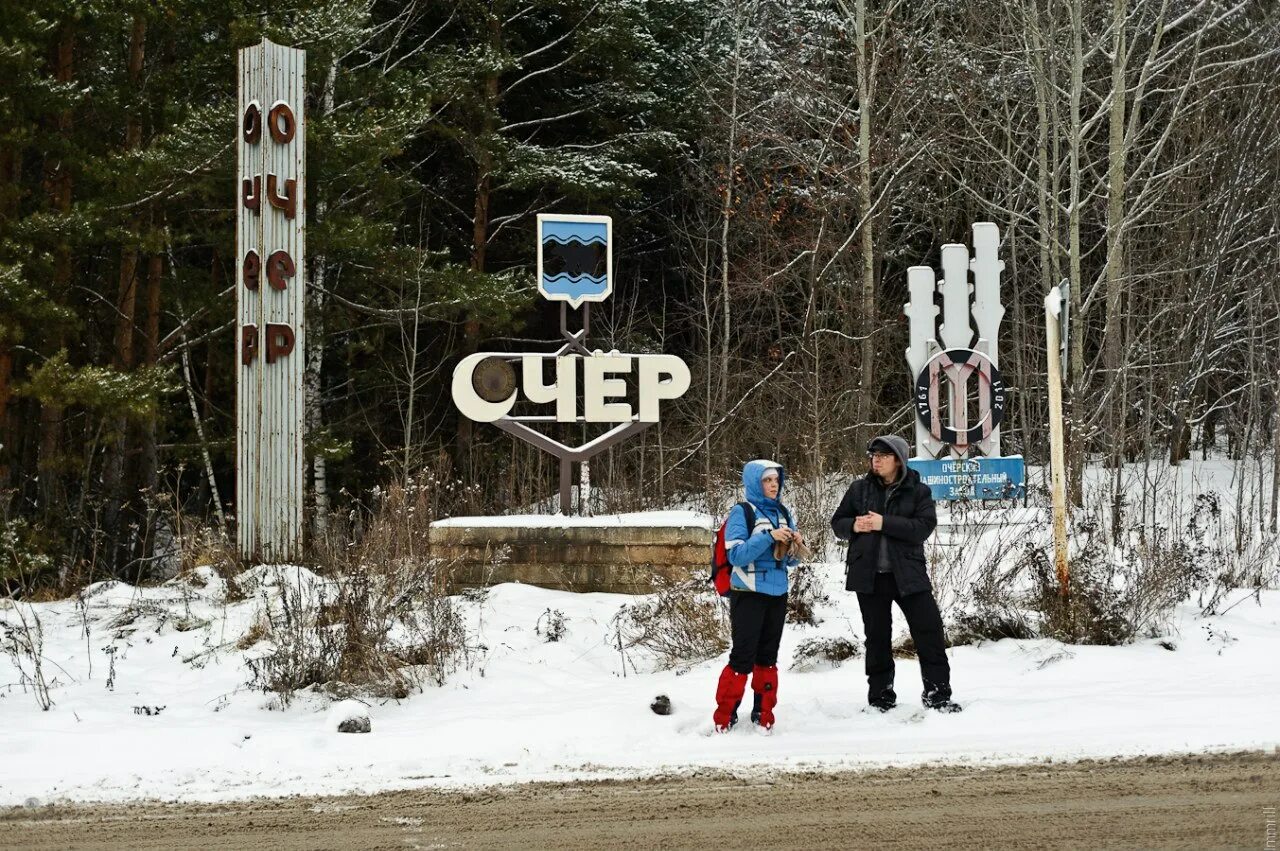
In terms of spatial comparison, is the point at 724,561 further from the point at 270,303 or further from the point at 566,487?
the point at 270,303

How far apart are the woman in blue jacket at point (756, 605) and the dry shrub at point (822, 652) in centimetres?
159

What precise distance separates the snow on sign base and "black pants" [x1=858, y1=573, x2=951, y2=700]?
5.92 m

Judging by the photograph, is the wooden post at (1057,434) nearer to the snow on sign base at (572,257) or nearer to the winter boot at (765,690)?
the winter boot at (765,690)

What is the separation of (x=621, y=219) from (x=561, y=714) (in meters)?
18.5

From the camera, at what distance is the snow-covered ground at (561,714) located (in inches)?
253

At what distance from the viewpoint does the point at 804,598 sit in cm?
1013

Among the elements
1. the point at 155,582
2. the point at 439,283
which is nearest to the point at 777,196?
the point at 439,283

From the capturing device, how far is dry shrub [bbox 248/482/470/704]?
327 inches

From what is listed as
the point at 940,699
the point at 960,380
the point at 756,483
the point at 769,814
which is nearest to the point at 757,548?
the point at 756,483

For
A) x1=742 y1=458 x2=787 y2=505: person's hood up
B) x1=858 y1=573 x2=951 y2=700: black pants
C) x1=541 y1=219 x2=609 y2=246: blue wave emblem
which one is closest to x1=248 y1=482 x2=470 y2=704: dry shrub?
x1=742 y1=458 x2=787 y2=505: person's hood up

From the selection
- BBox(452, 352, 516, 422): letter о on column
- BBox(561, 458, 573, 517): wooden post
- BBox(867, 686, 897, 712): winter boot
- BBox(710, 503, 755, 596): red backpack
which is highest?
BBox(452, 352, 516, 422): letter о on column

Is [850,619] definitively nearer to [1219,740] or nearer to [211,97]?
[1219,740]

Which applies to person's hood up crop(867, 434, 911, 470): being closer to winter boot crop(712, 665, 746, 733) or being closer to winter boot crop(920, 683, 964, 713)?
winter boot crop(920, 683, 964, 713)

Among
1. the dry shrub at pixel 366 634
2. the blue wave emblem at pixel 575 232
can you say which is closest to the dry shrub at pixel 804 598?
the dry shrub at pixel 366 634
